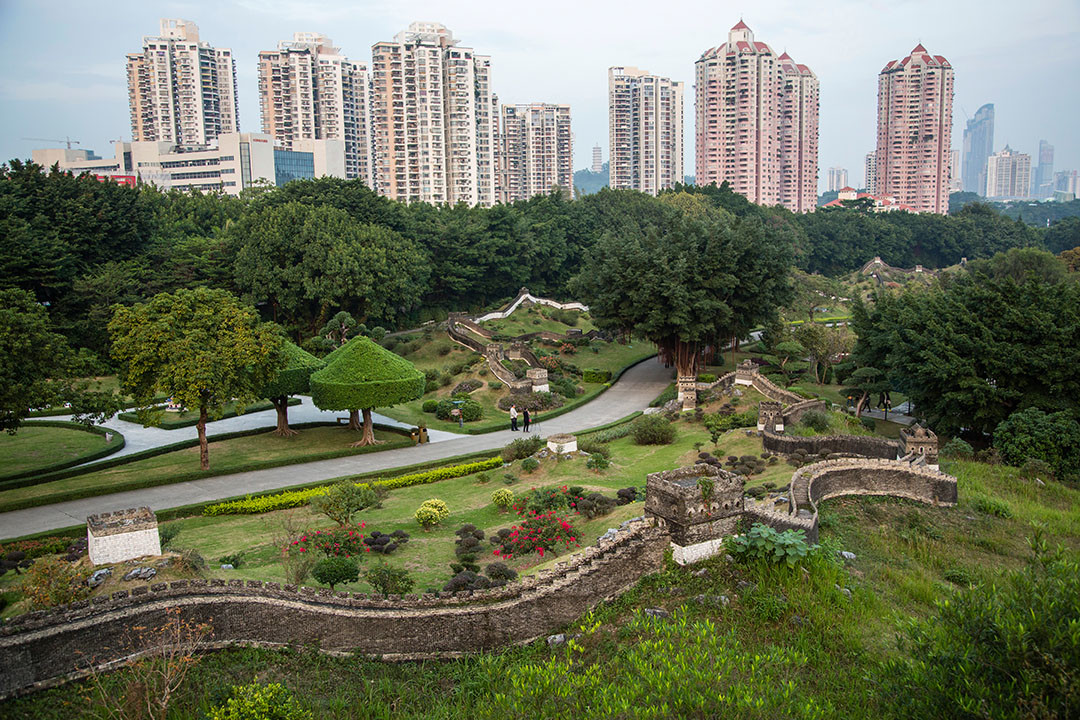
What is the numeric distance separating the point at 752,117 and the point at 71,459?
4875 inches

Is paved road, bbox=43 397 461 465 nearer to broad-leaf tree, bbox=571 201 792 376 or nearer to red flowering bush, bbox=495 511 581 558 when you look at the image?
broad-leaf tree, bbox=571 201 792 376

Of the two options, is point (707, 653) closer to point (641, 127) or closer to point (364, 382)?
point (364, 382)

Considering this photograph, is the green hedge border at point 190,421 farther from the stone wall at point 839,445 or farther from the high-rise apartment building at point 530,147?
the high-rise apartment building at point 530,147

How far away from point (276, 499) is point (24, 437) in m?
14.5

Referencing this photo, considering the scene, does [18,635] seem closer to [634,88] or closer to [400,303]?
[400,303]

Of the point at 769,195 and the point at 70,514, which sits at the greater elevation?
the point at 769,195

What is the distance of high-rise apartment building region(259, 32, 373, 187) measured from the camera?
123 m

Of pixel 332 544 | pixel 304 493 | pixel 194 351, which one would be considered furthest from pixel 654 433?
pixel 194 351

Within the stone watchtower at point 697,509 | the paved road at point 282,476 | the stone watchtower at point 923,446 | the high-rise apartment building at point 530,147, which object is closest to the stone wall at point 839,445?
the stone watchtower at point 923,446

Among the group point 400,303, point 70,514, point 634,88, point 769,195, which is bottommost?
point 70,514

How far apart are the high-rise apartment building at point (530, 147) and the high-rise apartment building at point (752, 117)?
82.9 feet

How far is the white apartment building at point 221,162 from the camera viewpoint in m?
105

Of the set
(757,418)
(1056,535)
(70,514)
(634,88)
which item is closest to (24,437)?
(70,514)

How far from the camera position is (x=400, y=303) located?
52.8 metres
